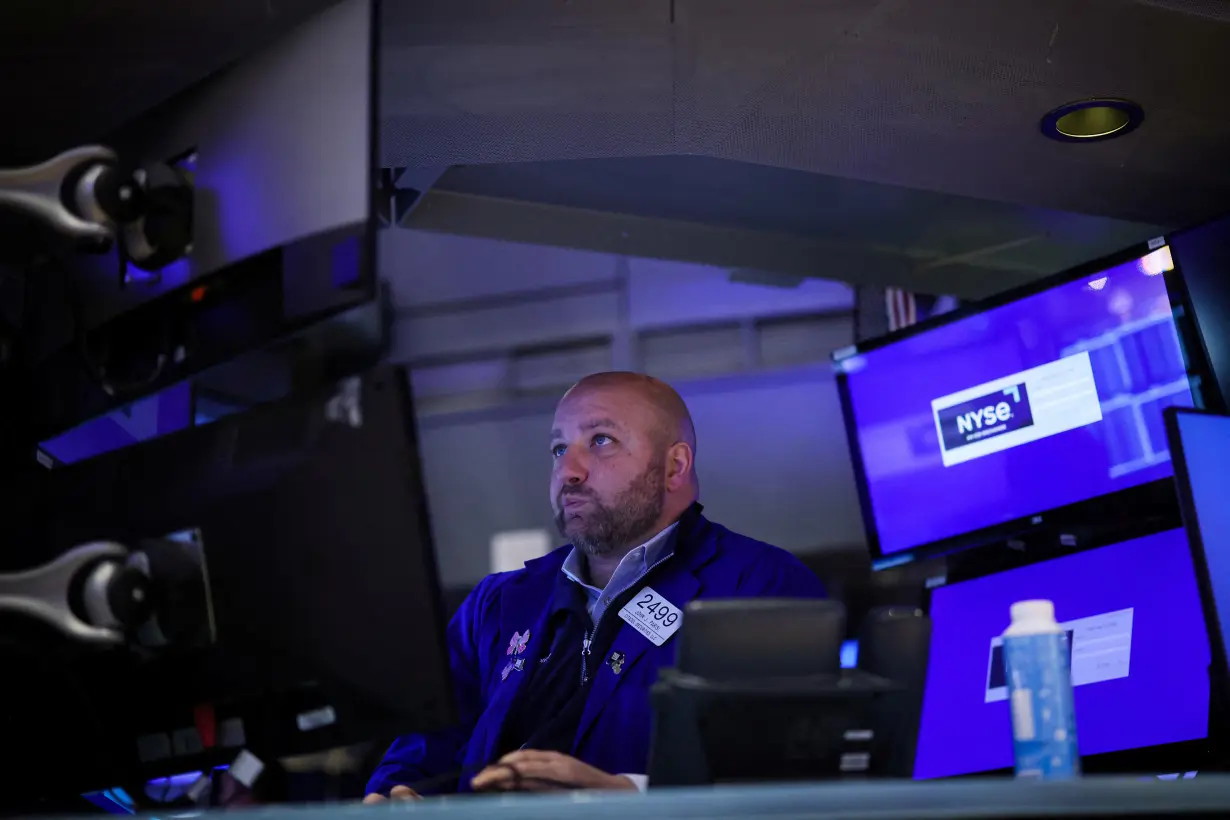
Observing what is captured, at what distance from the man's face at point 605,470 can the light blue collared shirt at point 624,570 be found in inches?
2.2

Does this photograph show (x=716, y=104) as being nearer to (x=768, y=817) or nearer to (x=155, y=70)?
(x=155, y=70)

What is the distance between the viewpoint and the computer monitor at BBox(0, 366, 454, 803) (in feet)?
3.88

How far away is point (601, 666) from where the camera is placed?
2229 millimetres

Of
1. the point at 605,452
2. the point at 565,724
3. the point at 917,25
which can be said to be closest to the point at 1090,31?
the point at 917,25

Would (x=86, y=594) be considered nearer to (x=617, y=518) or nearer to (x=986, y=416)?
(x=617, y=518)

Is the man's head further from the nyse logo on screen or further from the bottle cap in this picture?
the bottle cap

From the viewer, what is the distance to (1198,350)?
235 cm

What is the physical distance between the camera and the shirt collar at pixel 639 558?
246 centimetres

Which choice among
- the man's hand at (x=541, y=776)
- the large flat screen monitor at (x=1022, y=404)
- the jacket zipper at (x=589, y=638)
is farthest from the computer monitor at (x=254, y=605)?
the large flat screen monitor at (x=1022, y=404)

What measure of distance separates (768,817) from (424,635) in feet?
1.38

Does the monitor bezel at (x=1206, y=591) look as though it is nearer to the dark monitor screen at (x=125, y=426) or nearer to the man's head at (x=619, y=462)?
the man's head at (x=619, y=462)

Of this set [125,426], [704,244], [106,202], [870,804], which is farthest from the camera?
[704,244]

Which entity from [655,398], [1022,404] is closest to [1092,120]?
[1022,404]

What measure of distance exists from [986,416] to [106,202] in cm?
187
